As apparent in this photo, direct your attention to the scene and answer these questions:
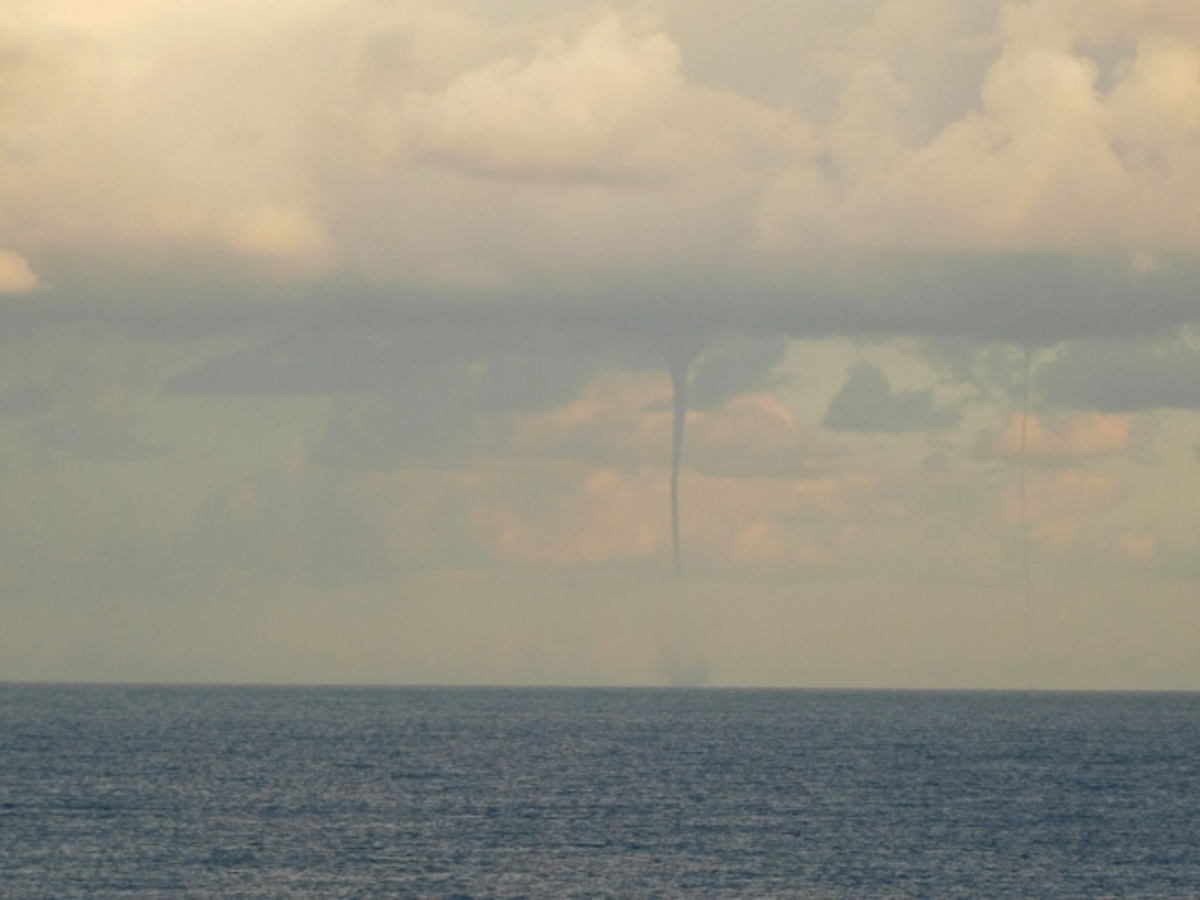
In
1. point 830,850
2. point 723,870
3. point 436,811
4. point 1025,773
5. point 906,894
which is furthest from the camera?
point 1025,773

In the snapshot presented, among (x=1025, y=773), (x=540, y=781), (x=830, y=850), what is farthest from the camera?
(x=1025, y=773)

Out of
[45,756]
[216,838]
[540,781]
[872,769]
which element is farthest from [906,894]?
[45,756]

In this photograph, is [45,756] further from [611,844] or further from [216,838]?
[611,844]

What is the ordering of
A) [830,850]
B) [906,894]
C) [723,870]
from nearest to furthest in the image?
[906,894], [723,870], [830,850]

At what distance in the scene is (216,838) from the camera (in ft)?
353

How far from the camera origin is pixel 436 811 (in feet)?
416

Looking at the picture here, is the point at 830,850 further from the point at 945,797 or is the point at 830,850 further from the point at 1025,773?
the point at 1025,773

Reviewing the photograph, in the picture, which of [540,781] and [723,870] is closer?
[723,870]

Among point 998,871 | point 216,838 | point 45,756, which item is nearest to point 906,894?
point 998,871

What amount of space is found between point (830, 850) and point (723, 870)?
39.6ft

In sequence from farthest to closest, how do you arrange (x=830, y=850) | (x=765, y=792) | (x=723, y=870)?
(x=765, y=792)
(x=830, y=850)
(x=723, y=870)

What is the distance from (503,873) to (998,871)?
30.9 meters

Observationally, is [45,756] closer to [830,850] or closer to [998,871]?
[830,850]

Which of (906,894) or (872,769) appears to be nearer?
(906,894)
